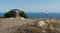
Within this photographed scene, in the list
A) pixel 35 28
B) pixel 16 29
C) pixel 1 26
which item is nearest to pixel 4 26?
pixel 1 26

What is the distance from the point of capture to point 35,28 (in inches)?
542

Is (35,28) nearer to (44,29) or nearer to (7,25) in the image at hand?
(44,29)

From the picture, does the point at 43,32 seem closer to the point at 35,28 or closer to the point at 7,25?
the point at 35,28

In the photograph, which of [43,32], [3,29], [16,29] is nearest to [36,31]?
[43,32]

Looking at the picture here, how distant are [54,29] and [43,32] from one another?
100 centimetres

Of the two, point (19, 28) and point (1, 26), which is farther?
point (1, 26)

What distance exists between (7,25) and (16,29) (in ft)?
5.56

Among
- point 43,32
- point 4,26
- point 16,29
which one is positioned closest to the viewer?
point 43,32

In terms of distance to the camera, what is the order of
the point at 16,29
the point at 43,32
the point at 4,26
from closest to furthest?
the point at 43,32
the point at 16,29
the point at 4,26

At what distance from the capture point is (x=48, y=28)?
1384 centimetres

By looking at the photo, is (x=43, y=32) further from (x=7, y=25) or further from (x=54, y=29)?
(x=7, y=25)

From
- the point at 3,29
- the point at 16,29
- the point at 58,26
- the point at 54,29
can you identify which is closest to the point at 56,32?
the point at 54,29

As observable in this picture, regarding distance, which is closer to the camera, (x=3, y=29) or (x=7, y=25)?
(x=3, y=29)

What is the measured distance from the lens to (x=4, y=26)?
15273 mm
